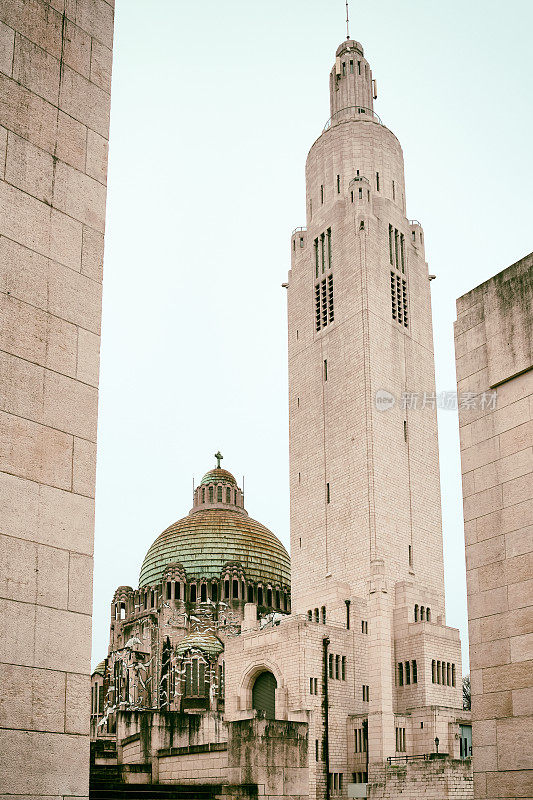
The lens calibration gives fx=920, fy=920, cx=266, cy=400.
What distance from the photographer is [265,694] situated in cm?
5444

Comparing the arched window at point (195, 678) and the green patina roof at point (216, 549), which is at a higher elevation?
the green patina roof at point (216, 549)

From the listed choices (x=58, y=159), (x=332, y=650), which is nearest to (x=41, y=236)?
(x=58, y=159)

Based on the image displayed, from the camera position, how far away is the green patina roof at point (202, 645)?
69.4m

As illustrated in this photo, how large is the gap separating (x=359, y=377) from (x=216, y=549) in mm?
33036

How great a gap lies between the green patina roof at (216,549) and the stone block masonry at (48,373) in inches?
3004

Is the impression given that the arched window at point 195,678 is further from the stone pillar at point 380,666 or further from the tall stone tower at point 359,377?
the stone pillar at point 380,666

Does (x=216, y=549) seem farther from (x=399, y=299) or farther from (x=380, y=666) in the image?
(x=380, y=666)

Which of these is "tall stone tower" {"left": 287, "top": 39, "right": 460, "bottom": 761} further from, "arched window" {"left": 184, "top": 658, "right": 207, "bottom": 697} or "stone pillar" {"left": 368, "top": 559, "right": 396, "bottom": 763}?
"arched window" {"left": 184, "top": 658, "right": 207, "bottom": 697}

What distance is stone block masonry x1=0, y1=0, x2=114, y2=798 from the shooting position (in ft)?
27.1

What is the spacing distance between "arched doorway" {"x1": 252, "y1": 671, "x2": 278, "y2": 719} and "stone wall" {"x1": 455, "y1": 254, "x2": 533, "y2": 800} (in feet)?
136

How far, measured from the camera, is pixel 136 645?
253 feet

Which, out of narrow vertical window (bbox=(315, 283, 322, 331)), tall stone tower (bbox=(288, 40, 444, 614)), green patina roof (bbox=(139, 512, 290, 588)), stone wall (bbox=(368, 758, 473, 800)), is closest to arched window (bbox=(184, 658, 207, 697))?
tall stone tower (bbox=(288, 40, 444, 614))

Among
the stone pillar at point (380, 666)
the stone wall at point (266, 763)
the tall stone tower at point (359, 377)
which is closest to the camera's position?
the stone wall at point (266, 763)

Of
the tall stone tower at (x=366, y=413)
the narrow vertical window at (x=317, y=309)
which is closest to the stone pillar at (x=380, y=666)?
the tall stone tower at (x=366, y=413)
